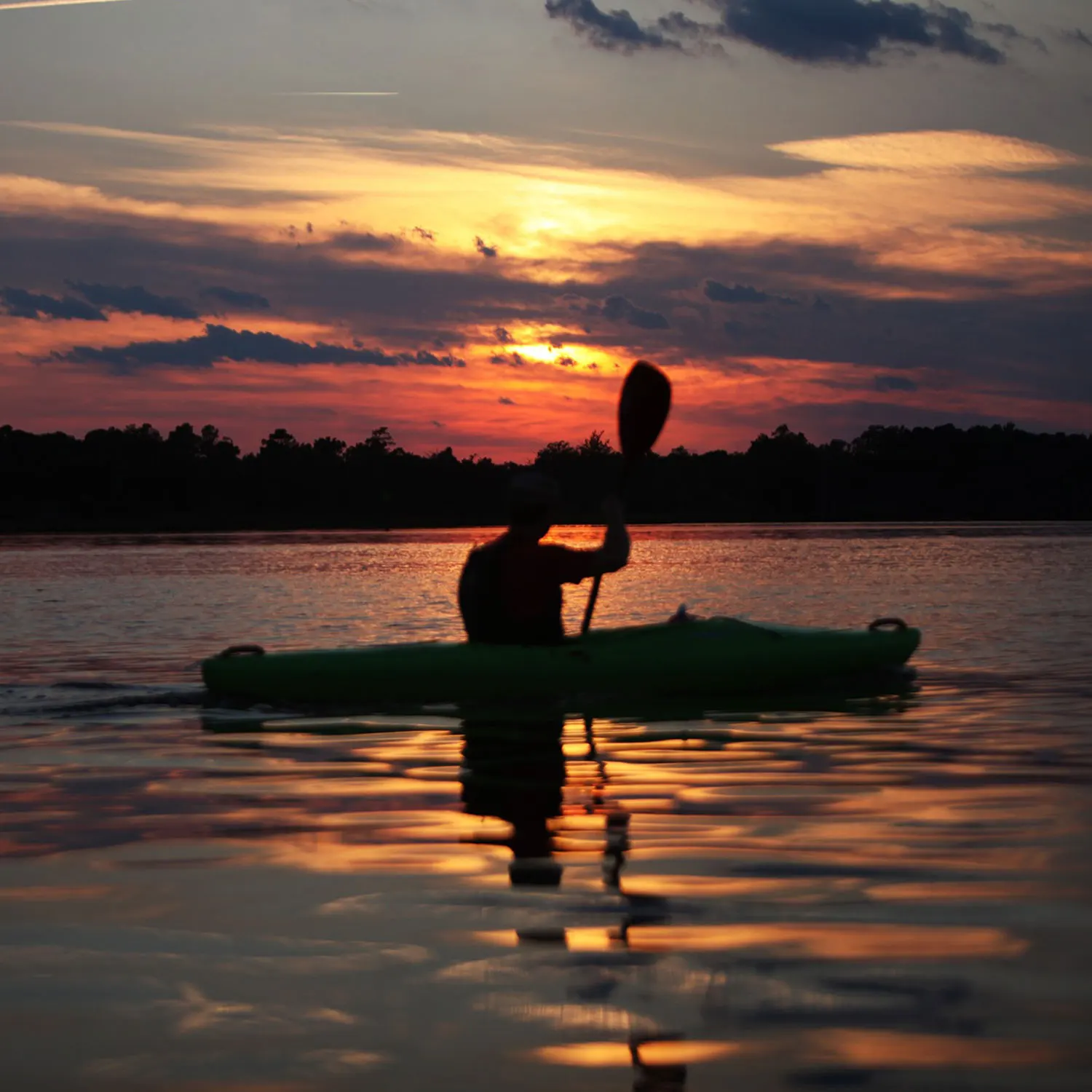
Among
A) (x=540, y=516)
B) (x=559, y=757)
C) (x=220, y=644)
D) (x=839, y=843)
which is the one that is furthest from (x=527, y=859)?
(x=220, y=644)

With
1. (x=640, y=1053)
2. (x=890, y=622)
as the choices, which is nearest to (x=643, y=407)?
(x=890, y=622)

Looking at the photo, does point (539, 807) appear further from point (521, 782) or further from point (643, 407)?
point (643, 407)

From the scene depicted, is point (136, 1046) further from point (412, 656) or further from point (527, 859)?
point (412, 656)

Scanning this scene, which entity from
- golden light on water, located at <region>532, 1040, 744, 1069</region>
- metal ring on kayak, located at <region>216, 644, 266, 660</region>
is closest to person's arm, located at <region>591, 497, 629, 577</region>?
metal ring on kayak, located at <region>216, 644, 266, 660</region>

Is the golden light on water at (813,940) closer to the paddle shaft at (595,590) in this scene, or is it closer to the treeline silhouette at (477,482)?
the paddle shaft at (595,590)

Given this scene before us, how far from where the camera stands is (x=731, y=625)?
8.91 meters

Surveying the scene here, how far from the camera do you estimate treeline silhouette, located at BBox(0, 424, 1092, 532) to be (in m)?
85.8

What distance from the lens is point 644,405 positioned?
10.2 metres

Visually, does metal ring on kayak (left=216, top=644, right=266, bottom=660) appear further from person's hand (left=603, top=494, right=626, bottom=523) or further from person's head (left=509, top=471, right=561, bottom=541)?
person's hand (left=603, top=494, right=626, bottom=523)

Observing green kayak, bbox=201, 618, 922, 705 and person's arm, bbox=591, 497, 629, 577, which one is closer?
person's arm, bbox=591, 497, 629, 577

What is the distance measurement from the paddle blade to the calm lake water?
2.36 m

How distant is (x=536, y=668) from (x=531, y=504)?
1.01m

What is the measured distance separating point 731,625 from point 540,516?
1732mm

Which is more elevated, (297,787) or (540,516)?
(540,516)
